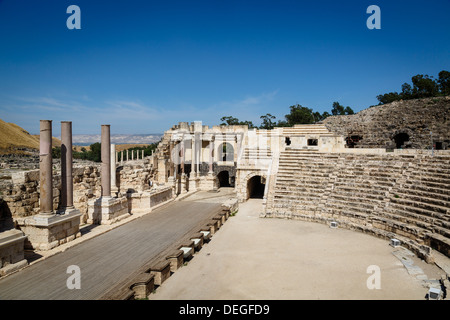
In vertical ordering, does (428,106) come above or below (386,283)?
above

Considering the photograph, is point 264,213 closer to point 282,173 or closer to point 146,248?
point 282,173

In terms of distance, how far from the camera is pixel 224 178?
29.9 metres

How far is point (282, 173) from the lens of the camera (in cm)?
1850

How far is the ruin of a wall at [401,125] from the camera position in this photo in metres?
24.3

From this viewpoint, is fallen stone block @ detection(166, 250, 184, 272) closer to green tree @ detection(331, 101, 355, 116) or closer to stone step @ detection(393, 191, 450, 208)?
stone step @ detection(393, 191, 450, 208)

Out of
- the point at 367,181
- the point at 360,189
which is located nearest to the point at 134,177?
the point at 360,189

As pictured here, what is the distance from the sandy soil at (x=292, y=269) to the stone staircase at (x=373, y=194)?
1.04 meters

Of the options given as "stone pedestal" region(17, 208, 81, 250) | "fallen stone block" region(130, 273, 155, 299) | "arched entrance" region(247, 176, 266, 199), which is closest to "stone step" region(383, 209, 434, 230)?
"arched entrance" region(247, 176, 266, 199)

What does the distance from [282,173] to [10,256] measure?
13786mm

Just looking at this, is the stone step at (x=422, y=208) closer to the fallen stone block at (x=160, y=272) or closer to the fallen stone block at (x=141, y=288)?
the fallen stone block at (x=160, y=272)

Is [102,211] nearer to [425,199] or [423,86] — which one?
[425,199]

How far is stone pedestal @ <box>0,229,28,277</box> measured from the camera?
7.93m
